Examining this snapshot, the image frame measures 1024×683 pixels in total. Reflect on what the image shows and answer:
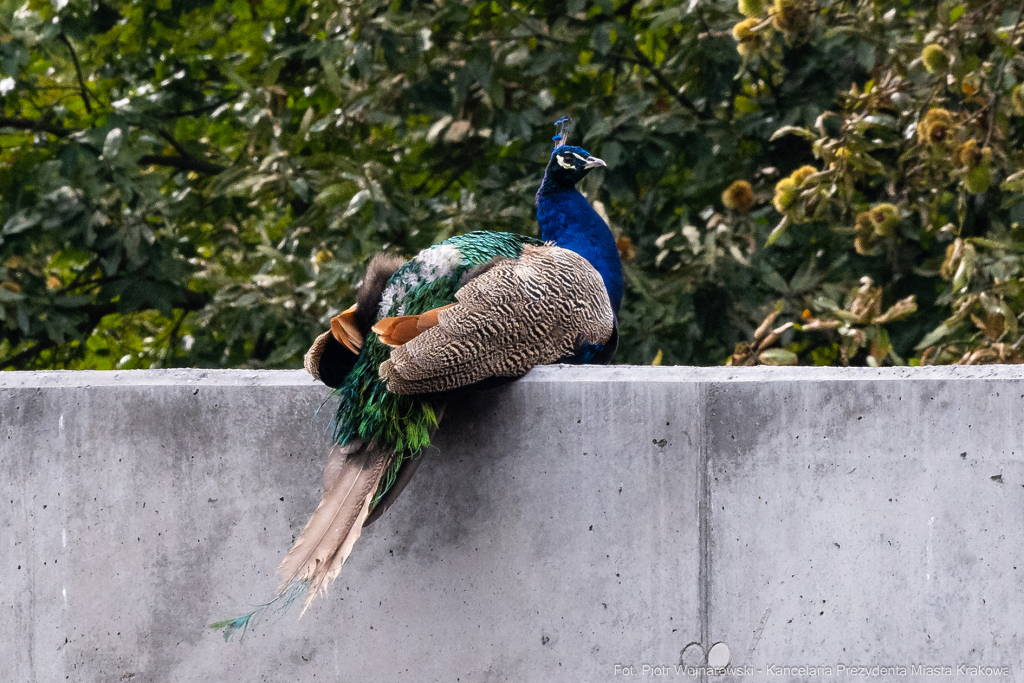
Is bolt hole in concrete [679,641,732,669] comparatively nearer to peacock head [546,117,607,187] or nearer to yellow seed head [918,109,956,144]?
peacock head [546,117,607,187]

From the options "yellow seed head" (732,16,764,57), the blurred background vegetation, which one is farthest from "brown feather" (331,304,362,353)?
"yellow seed head" (732,16,764,57)

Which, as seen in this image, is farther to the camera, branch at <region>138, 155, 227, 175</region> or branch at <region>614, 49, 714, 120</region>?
branch at <region>138, 155, 227, 175</region>

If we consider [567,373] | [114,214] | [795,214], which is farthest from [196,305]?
[567,373]

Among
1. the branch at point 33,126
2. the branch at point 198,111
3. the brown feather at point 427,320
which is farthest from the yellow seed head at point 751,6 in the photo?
the branch at point 33,126

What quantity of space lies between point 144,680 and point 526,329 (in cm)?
111

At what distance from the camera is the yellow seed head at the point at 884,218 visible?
11.5ft

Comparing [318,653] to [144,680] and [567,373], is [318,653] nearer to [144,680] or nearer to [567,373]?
[144,680]

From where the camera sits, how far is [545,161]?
432 centimetres

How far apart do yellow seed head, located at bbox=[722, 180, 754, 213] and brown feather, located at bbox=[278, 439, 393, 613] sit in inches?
101

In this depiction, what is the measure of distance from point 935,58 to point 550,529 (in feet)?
7.36

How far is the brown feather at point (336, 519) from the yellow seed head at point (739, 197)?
256 cm

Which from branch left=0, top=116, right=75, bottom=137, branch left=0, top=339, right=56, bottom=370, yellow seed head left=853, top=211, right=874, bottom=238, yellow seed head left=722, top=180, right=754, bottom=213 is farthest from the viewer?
branch left=0, top=339, right=56, bottom=370

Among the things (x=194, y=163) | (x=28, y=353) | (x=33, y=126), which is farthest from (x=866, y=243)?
(x=28, y=353)

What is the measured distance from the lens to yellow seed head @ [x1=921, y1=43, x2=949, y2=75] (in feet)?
10.4
